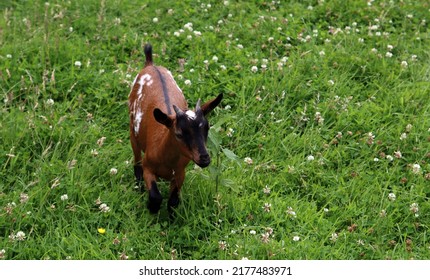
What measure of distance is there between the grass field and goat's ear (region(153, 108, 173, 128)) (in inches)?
20.0

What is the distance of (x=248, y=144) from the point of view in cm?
720

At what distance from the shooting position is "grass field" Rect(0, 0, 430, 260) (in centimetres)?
603

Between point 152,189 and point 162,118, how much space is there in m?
0.70

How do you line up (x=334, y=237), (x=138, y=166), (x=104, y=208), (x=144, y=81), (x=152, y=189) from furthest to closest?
1. (x=138, y=166)
2. (x=144, y=81)
3. (x=104, y=208)
4. (x=334, y=237)
5. (x=152, y=189)

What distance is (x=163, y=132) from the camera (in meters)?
5.83

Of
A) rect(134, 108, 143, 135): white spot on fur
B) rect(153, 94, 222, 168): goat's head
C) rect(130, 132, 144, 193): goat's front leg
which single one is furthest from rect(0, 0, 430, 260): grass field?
rect(153, 94, 222, 168): goat's head

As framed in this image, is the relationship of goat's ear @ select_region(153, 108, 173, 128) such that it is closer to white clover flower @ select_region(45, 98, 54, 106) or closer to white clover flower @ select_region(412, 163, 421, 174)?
white clover flower @ select_region(45, 98, 54, 106)

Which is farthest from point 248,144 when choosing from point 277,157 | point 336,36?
point 336,36

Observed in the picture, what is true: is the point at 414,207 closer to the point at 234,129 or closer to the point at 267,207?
the point at 267,207

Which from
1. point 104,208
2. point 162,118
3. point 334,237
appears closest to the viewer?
point 162,118

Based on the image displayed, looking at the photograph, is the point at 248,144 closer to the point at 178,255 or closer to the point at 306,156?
the point at 306,156

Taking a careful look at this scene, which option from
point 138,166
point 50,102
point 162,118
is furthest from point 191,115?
point 50,102

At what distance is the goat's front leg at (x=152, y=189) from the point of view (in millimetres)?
5895

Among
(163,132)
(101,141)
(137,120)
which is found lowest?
(101,141)
